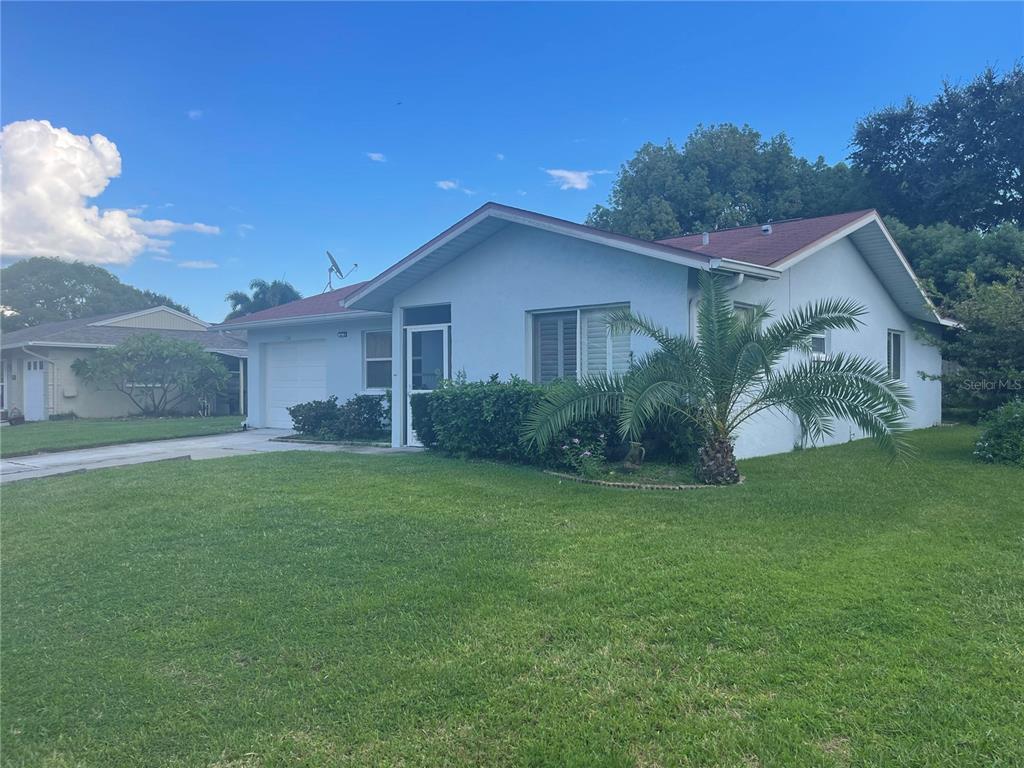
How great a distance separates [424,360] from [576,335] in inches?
138

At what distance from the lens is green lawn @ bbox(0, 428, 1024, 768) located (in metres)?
3.08

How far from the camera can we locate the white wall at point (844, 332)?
11.2m

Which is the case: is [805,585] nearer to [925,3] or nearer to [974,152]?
[925,3]

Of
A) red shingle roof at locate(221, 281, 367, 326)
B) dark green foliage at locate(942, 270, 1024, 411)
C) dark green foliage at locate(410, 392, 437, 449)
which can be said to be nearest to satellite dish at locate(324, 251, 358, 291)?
red shingle roof at locate(221, 281, 367, 326)

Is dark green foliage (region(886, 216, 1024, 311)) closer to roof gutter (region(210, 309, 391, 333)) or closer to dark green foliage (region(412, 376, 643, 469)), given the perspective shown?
dark green foliage (region(412, 376, 643, 469))

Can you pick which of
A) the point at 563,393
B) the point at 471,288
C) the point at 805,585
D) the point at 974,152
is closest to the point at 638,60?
the point at 471,288

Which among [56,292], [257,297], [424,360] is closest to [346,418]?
[424,360]

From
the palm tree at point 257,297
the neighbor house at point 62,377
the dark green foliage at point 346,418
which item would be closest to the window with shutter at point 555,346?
the dark green foliage at point 346,418

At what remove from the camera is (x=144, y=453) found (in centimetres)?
1309

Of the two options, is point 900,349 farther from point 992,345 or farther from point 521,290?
point 521,290

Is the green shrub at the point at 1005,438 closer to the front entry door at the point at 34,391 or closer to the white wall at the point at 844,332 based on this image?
the white wall at the point at 844,332

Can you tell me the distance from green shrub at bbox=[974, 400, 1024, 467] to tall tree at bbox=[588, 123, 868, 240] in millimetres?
21395

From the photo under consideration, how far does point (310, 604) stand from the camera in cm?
463

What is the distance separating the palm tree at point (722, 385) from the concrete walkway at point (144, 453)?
4.73 m
